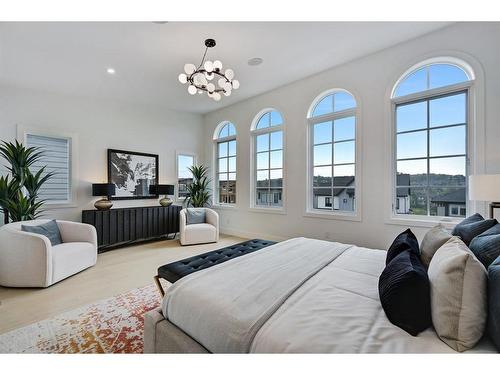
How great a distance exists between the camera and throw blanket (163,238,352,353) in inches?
39.5

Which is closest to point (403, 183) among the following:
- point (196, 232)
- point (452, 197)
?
point (452, 197)

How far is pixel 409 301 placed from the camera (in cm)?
97

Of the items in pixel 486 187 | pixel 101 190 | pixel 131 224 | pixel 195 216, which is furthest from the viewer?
pixel 195 216

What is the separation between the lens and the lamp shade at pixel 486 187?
6.45ft

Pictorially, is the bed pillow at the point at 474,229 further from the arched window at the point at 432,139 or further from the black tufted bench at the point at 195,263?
the black tufted bench at the point at 195,263

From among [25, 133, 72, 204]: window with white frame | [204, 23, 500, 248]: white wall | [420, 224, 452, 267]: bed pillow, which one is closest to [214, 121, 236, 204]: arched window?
[204, 23, 500, 248]: white wall

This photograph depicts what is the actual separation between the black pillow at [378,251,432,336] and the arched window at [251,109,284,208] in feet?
11.4

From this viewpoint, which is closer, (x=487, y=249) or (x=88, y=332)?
(x=487, y=249)

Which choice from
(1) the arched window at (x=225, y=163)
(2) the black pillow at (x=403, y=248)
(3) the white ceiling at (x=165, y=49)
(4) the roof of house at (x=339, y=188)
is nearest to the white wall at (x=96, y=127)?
(3) the white ceiling at (x=165, y=49)

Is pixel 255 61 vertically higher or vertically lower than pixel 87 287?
higher

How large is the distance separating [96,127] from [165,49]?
2.53 m

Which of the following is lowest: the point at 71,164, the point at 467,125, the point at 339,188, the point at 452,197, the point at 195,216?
the point at 195,216

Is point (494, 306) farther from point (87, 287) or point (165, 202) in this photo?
point (165, 202)

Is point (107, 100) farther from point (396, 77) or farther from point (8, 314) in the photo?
point (396, 77)
